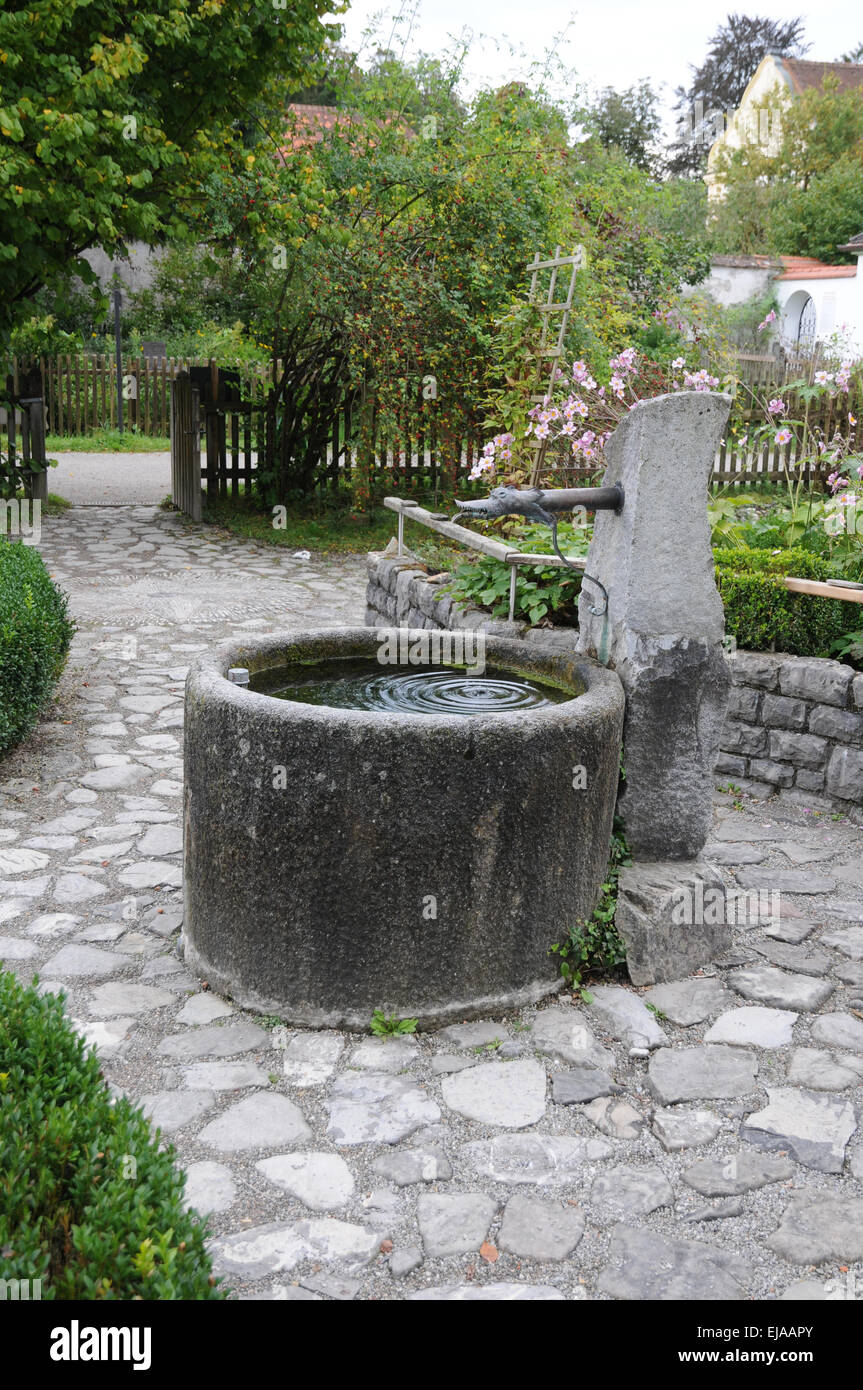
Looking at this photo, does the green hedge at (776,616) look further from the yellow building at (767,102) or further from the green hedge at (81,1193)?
the yellow building at (767,102)

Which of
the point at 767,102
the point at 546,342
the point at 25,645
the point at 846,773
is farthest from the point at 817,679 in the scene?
the point at 767,102

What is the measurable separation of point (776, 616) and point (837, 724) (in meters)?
0.66

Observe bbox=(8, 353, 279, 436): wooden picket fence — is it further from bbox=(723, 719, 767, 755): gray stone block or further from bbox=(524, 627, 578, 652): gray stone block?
bbox=(723, 719, 767, 755): gray stone block

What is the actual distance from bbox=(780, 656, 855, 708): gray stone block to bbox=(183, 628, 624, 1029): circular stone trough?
2.26m

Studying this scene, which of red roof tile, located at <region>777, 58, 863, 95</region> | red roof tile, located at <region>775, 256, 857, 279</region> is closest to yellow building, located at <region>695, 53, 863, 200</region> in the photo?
red roof tile, located at <region>777, 58, 863, 95</region>

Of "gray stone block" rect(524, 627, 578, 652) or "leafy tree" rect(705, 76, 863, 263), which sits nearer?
"gray stone block" rect(524, 627, 578, 652)

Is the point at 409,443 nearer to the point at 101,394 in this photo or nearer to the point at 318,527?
the point at 318,527

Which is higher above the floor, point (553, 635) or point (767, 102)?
point (767, 102)

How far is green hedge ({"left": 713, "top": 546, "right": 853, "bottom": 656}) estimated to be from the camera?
→ 577 centimetres

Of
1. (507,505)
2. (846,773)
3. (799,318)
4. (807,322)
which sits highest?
(799,318)

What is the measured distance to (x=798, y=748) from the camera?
5.62m

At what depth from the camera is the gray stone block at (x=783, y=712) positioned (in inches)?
220

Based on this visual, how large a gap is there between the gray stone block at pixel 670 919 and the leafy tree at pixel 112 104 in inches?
248

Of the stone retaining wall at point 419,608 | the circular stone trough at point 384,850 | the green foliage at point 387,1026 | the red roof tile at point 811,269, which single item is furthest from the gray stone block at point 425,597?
the red roof tile at point 811,269
